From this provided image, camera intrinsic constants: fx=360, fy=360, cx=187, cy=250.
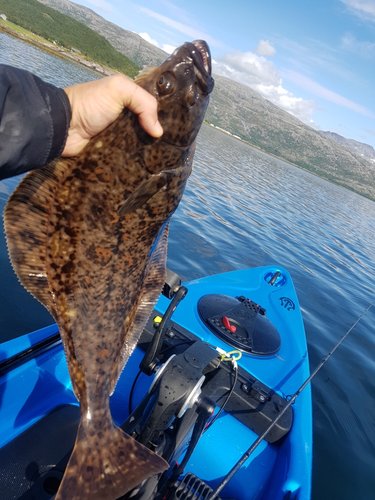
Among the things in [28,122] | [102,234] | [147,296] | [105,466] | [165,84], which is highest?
[165,84]

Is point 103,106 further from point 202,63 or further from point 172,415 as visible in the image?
point 172,415

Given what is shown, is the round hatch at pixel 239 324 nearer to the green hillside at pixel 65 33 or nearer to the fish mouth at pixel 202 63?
the fish mouth at pixel 202 63

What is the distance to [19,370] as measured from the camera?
4.47m

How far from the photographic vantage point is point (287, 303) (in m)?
9.45

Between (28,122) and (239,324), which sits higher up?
(28,122)

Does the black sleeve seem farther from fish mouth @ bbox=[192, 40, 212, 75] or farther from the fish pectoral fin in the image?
fish mouth @ bbox=[192, 40, 212, 75]

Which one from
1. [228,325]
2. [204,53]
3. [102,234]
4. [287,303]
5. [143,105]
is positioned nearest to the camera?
[143,105]

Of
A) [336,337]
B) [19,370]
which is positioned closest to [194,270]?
[336,337]

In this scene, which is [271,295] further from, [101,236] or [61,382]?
[101,236]

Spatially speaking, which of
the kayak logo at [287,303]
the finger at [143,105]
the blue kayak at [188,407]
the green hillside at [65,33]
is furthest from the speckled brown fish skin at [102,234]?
the green hillside at [65,33]

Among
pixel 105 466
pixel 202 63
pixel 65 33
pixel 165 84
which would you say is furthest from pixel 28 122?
pixel 65 33

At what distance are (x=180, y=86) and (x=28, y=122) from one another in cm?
104

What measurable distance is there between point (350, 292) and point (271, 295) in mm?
9507

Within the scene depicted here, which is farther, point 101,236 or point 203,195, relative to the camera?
point 203,195
